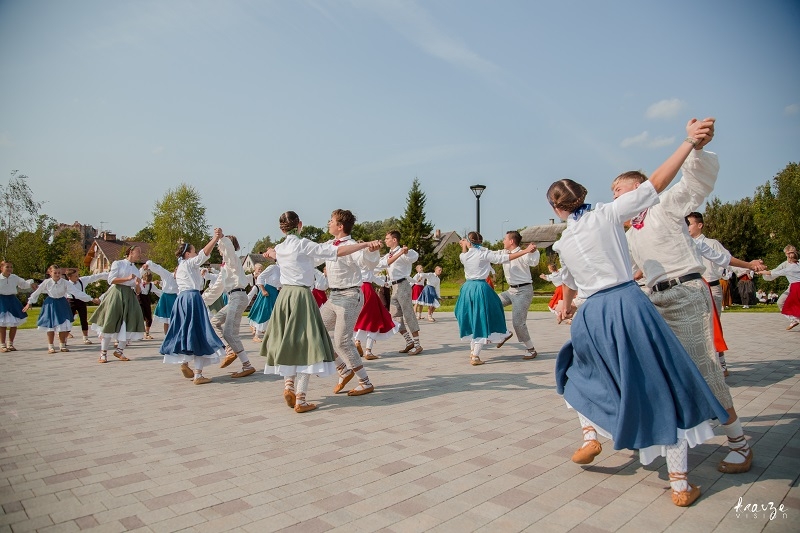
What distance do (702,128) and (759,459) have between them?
2.46m

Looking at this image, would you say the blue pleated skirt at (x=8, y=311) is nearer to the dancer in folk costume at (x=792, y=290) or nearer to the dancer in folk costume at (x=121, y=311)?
the dancer in folk costume at (x=121, y=311)

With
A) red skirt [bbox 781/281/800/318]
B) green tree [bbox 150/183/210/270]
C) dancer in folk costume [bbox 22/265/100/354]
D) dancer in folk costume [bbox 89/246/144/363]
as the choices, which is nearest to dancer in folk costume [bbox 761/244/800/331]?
red skirt [bbox 781/281/800/318]

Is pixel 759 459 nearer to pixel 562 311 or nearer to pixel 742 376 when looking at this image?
pixel 562 311

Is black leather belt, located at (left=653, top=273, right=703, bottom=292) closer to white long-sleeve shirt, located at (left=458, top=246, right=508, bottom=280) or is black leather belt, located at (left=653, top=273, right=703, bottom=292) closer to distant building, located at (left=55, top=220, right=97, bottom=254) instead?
white long-sleeve shirt, located at (left=458, top=246, right=508, bottom=280)

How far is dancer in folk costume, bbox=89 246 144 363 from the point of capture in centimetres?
1020

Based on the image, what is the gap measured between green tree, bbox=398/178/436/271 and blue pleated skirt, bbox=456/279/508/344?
42654 millimetres

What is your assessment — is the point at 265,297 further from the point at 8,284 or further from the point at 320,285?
the point at 8,284

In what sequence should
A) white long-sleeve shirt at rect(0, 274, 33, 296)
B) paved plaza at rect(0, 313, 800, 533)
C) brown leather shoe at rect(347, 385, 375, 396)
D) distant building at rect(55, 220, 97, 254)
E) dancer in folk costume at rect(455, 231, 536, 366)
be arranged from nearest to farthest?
paved plaza at rect(0, 313, 800, 533), brown leather shoe at rect(347, 385, 375, 396), dancer in folk costume at rect(455, 231, 536, 366), white long-sleeve shirt at rect(0, 274, 33, 296), distant building at rect(55, 220, 97, 254)

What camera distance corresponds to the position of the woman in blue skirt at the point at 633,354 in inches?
124

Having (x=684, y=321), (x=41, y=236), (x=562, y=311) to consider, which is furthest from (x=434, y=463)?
(x=41, y=236)

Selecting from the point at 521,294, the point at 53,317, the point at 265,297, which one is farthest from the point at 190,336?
the point at 53,317

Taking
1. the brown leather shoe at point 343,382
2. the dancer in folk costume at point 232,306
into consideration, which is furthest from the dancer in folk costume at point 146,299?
the brown leather shoe at point 343,382

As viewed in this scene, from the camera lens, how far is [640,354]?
10.5ft

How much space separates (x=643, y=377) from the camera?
10.5 ft
